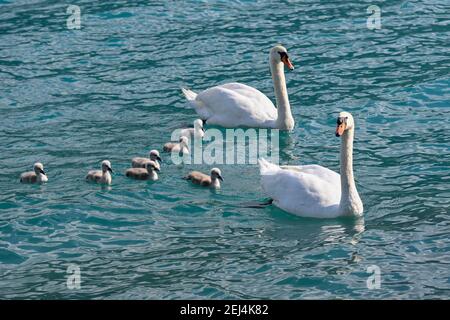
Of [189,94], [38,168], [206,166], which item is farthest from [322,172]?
[189,94]

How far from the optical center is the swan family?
1691 centimetres

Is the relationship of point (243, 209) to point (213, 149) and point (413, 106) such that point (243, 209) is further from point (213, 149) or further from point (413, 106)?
point (413, 106)

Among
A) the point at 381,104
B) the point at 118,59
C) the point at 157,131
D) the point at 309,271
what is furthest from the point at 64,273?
the point at 118,59

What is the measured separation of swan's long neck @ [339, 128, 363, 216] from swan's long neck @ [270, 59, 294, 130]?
149 inches

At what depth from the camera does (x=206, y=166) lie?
19125 millimetres

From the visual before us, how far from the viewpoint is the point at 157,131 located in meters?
20.5

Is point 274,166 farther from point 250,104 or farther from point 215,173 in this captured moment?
point 250,104

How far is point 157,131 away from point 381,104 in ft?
11.9

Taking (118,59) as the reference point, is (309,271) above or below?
below

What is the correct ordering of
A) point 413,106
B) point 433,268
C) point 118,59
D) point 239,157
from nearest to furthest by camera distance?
1. point 433,268
2. point 239,157
3. point 413,106
4. point 118,59

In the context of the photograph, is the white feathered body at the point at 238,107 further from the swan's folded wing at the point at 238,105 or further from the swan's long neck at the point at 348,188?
the swan's long neck at the point at 348,188

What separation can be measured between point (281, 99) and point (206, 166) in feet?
7.35

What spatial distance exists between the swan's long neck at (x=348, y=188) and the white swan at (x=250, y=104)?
12.6 ft

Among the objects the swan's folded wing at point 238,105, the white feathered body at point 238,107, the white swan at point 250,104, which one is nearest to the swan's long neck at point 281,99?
the white swan at point 250,104
